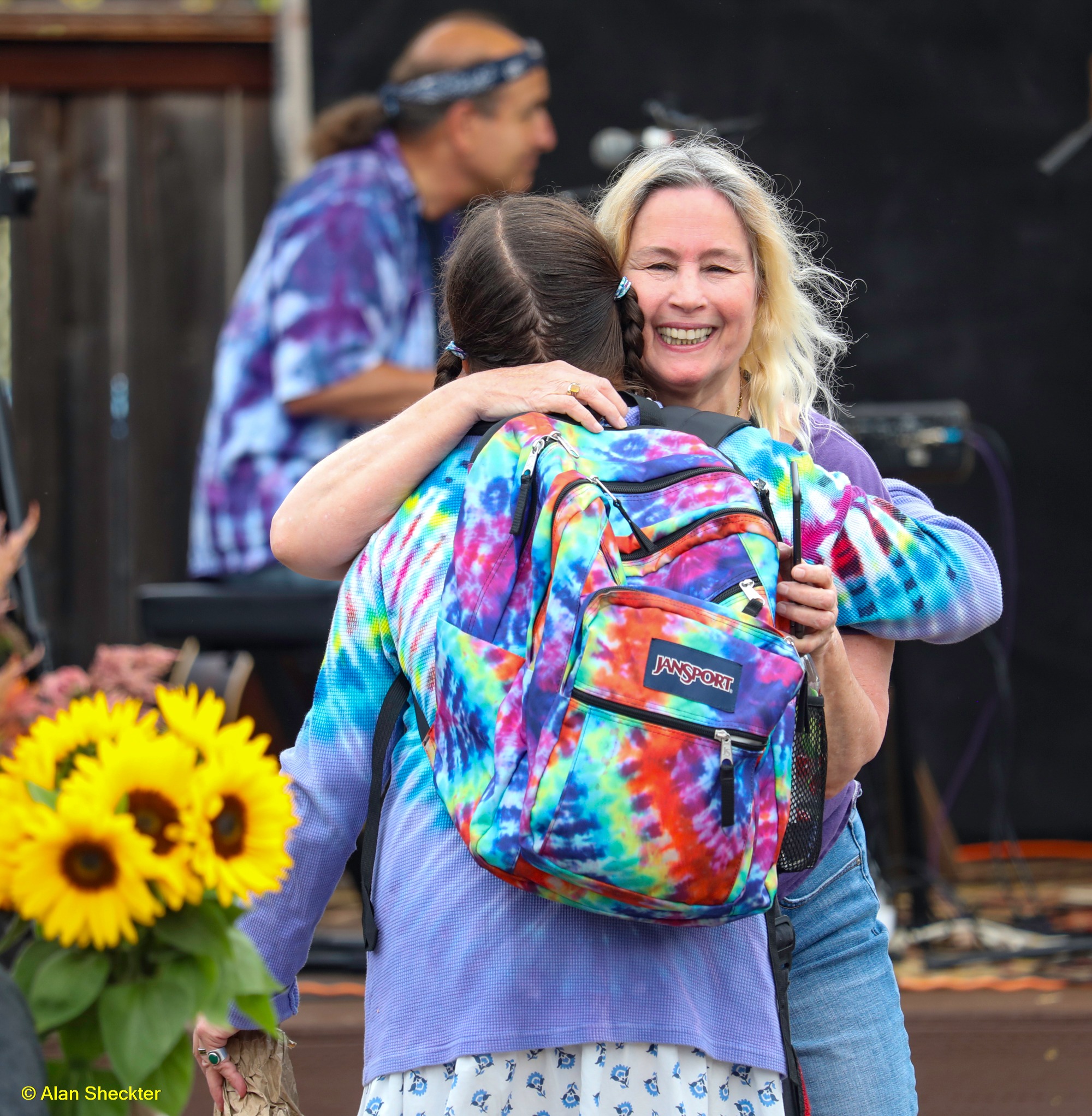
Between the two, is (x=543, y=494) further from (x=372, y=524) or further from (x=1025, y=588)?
(x=1025, y=588)

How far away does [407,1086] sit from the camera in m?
1.23

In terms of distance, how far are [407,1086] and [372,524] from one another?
53cm

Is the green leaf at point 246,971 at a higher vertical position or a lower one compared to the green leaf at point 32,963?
lower

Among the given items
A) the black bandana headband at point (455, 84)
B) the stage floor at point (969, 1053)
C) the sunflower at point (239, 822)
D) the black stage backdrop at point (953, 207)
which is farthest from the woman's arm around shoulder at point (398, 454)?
the black stage backdrop at point (953, 207)

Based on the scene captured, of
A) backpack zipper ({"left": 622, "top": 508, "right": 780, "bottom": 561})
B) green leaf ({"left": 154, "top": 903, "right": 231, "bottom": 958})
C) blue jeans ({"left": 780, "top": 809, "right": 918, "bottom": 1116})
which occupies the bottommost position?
blue jeans ({"left": 780, "top": 809, "right": 918, "bottom": 1116})

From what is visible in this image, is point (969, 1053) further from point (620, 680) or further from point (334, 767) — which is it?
point (620, 680)

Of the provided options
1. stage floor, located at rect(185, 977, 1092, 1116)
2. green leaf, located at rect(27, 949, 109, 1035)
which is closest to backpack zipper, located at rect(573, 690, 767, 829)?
Answer: green leaf, located at rect(27, 949, 109, 1035)

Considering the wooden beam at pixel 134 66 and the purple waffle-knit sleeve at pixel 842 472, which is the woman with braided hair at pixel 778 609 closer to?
the purple waffle-knit sleeve at pixel 842 472

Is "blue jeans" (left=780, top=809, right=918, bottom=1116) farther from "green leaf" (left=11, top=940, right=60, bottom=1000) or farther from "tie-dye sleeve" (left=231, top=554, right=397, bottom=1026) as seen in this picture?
"green leaf" (left=11, top=940, right=60, bottom=1000)

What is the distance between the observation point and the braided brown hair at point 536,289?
1.31 metres

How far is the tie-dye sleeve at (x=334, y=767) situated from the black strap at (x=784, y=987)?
1.35 ft

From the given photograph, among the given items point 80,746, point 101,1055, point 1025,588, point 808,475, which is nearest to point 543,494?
point 808,475

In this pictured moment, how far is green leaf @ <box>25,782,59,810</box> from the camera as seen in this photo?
2.77ft

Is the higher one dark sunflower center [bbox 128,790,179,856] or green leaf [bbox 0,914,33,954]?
dark sunflower center [bbox 128,790,179,856]
